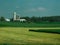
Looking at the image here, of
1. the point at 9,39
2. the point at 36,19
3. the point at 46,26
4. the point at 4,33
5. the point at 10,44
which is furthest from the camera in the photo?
the point at 46,26

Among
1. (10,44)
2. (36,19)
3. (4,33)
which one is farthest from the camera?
(36,19)

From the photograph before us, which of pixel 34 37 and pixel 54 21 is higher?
pixel 54 21

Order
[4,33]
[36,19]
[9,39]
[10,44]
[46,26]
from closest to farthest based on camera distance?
[10,44]
[9,39]
[4,33]
[36,19]
[46,26]

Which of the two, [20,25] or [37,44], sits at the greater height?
[20,25]

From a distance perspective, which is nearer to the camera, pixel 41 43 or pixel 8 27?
pixel 41 43

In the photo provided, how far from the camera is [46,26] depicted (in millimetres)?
6266

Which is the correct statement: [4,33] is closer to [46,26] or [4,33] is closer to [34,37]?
[34,37]

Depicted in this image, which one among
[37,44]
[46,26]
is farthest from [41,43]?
[46,26]

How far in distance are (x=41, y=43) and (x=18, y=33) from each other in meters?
0.98

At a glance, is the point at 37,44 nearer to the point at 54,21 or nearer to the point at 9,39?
the point at 9,39

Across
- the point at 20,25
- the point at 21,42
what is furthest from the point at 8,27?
the point at 21,42

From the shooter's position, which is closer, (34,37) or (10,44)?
(10,44)

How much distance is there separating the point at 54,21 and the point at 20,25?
1.09 m

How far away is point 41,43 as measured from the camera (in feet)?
13.9
